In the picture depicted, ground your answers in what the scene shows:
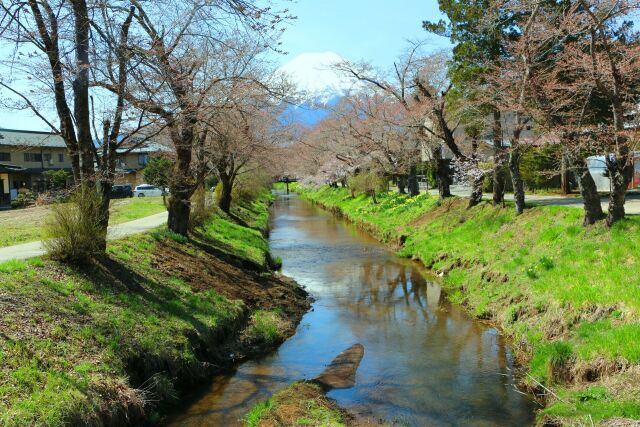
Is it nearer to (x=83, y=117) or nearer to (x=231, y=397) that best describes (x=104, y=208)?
(x=83, y=117)

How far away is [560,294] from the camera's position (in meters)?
10.2

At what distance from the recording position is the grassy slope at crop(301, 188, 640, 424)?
719cm

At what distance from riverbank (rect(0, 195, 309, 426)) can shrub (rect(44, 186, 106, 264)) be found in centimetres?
31

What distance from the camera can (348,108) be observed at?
34.8 m

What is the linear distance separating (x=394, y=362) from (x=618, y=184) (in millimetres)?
6948

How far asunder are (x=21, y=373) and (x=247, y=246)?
13.2 m

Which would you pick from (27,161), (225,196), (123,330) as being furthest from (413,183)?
(27,161)

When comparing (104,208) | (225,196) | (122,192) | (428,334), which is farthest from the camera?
(122,192)

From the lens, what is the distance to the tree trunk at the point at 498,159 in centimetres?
1822

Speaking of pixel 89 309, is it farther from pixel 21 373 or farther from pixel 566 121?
pixel 566 121

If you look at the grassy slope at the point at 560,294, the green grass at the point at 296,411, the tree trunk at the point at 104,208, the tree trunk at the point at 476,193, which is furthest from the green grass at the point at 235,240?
the tree trunk at the point at 476,193

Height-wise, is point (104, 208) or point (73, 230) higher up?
point (104, 208)

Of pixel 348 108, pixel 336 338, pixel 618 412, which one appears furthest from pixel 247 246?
pixel 348 108

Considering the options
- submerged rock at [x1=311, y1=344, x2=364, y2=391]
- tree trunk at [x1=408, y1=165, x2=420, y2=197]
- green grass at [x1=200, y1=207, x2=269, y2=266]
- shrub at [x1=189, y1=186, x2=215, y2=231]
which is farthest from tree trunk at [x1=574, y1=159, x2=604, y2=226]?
tree trunk at [x1=408, y1=165, x2=420, y2=197]
